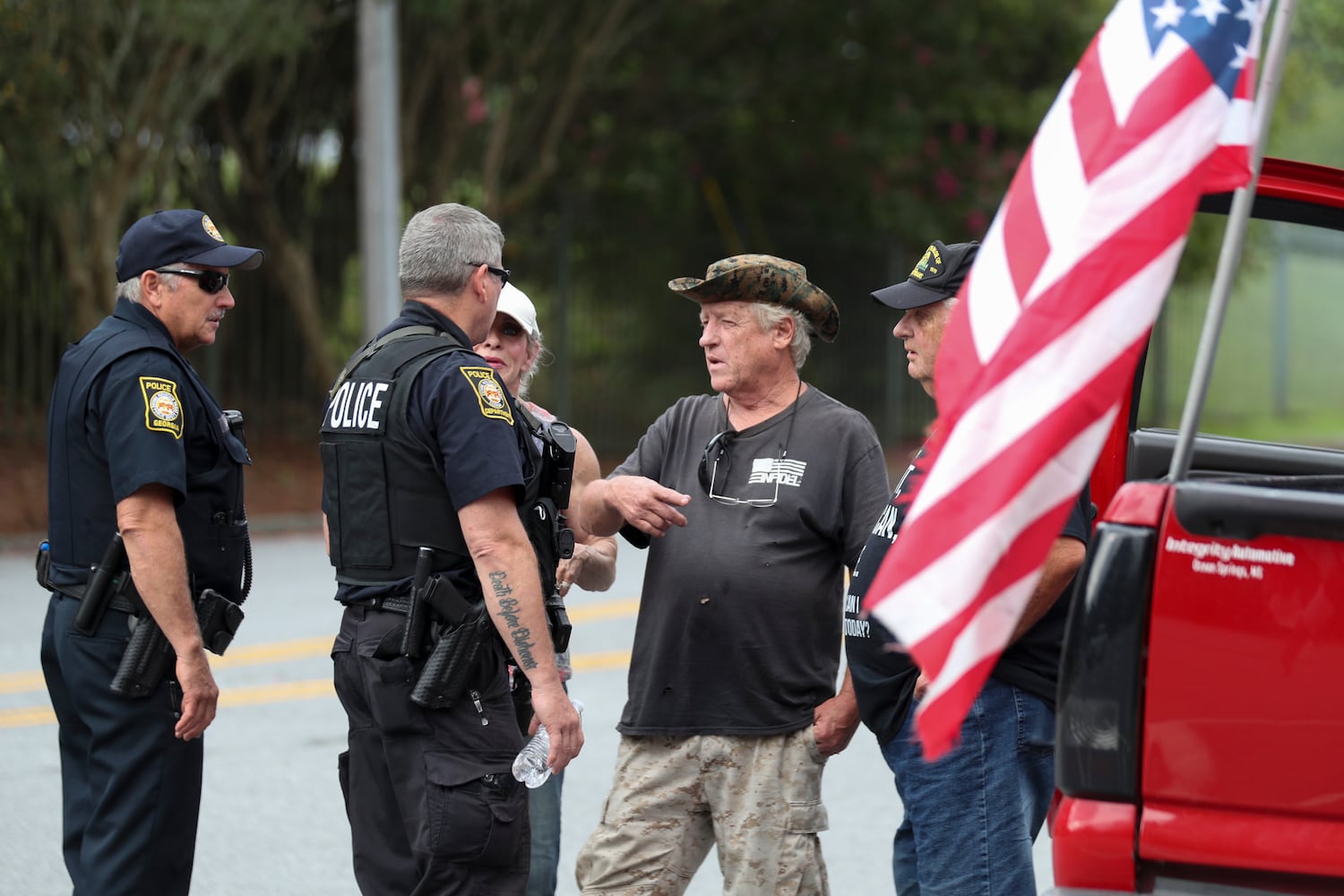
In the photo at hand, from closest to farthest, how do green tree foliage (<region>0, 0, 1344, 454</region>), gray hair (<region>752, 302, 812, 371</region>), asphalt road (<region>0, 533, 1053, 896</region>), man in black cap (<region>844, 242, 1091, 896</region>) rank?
man in black cap (<region>844, 242, 1091, 896</region>) < gray hair (<region>752, 302, 812, 371</region>) < asphalt road (<region>0, 533, 1053, 896</region>) < green tree foliage (<region>0, 0, 1344, 454</region>)

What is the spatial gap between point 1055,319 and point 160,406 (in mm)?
2248

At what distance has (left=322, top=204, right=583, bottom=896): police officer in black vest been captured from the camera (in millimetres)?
3564

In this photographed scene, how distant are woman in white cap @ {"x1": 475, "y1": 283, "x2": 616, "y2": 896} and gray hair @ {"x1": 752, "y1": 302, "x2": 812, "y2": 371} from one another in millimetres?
647

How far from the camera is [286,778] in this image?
666cm

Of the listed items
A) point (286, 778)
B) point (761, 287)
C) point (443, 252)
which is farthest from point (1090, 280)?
point (286, 778)

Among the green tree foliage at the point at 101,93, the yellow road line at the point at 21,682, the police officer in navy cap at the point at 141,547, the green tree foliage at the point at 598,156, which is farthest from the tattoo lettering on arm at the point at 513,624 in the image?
the green tree foliage at the point at 598,156

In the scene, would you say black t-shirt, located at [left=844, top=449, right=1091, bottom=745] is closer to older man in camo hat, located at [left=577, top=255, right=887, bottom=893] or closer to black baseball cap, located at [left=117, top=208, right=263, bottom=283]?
older man in camo hat, located at [left=577, top=255, right=887, bottom=893]

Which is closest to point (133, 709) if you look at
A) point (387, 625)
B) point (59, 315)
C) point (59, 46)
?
point (387, 625)

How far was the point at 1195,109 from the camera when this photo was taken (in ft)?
8.75

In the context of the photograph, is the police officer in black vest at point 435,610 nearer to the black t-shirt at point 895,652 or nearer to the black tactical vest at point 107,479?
the black tactical vest at point 107,479

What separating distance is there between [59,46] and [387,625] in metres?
11.3

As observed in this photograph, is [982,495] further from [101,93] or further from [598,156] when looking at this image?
[598,156]

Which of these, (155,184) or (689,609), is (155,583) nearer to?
(689,609)

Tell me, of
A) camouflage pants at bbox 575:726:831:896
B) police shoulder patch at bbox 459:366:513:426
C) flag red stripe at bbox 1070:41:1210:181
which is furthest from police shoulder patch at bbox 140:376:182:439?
flag red stripe at bbox 1070:41:1210:181
